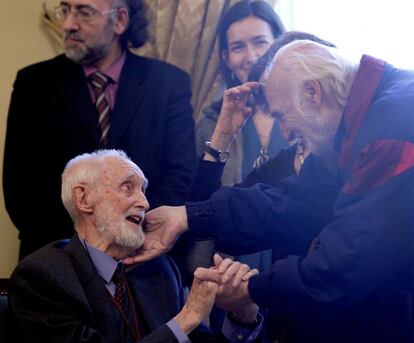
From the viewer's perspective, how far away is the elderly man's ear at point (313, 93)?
2002 mm

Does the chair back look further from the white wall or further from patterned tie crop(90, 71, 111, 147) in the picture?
the white wall

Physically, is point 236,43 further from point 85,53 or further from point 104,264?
point 104,264

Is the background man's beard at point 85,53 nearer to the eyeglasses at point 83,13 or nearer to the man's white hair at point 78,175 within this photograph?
the eyeglasses at point 83,13

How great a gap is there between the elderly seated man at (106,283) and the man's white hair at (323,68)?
52cm

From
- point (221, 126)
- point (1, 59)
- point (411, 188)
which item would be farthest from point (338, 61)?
point (1, 59)

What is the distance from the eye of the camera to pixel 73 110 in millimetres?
2857

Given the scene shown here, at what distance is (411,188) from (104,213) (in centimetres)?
87

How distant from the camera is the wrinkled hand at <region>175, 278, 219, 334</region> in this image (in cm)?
200

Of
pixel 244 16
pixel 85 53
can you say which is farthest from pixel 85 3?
pixel 244 16

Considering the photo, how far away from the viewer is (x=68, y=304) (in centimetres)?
200

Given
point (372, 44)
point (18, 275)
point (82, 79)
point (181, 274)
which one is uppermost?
point (372, 44)

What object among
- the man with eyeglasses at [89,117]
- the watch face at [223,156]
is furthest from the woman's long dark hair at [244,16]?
the watch face at [223,156]

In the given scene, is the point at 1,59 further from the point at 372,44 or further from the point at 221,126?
the point at 372,44

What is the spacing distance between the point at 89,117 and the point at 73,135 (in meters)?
0.09
